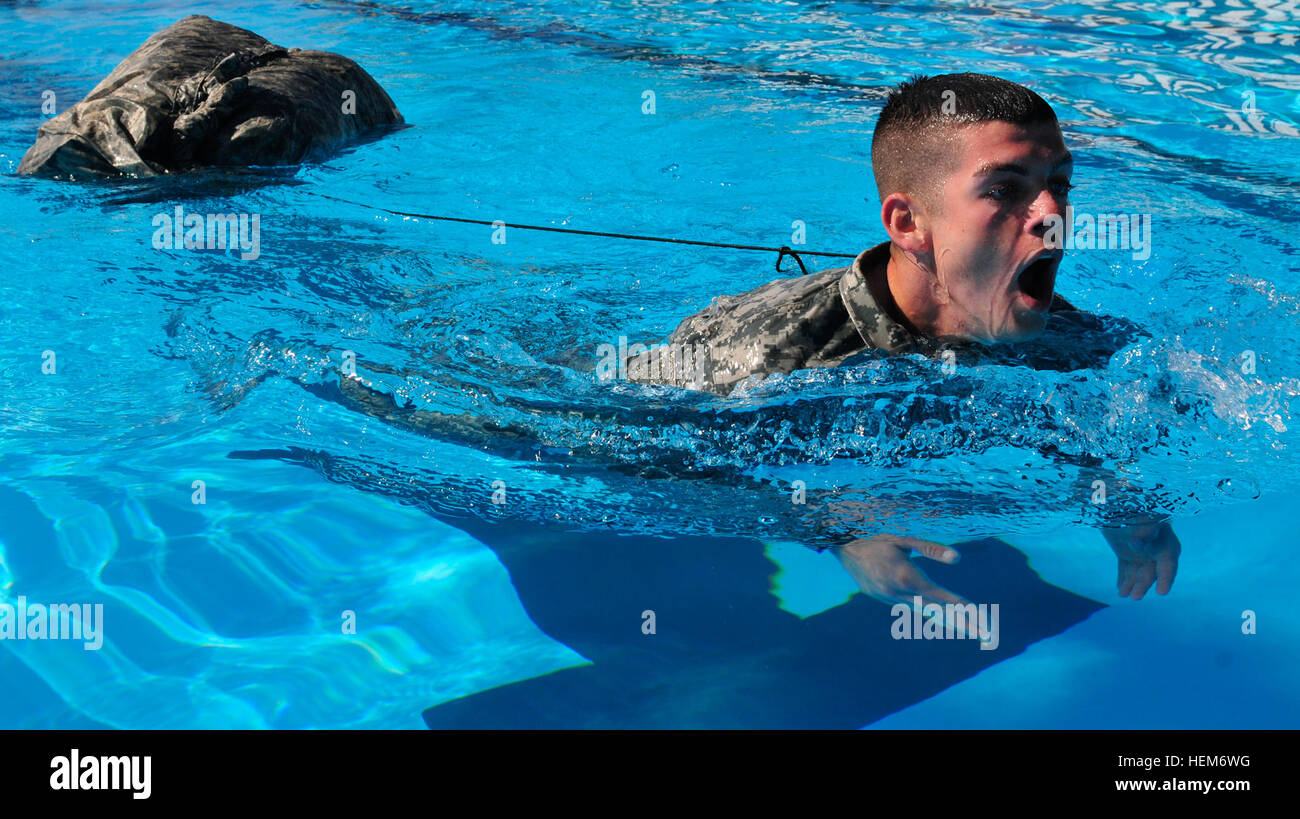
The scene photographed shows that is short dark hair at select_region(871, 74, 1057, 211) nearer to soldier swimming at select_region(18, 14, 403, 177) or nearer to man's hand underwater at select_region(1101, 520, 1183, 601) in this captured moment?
man's hand underwater at select_region(1101, 520, 1183, 601)

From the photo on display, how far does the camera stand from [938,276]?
3146mm

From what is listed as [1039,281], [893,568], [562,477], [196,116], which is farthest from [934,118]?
[196,116]

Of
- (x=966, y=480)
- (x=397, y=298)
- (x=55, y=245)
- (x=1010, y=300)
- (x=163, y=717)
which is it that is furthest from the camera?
(x=55, y=245)

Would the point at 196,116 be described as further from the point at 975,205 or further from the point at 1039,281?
the point at 1039,281

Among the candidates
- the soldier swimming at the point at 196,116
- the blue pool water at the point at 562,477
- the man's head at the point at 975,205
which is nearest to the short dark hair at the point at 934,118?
the man's head at the point at 975,205

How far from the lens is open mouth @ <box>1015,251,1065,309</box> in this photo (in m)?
3.05

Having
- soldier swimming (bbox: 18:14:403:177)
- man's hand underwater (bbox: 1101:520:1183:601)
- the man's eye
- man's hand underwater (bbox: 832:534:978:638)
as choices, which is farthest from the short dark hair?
soldier swimming (bbox: 18:14:403:177)

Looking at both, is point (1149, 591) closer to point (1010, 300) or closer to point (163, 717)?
point (1010, 300)

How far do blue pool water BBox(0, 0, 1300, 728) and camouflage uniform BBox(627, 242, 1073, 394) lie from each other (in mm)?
62

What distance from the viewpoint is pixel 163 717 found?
2.77 m

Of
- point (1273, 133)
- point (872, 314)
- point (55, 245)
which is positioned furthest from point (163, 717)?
point (1273, 133)

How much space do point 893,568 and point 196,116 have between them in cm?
498

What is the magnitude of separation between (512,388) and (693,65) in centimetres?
648

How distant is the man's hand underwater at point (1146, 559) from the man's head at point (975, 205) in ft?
2.10
